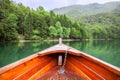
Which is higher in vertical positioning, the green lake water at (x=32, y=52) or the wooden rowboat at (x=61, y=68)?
the wooden rowboat at (x=61, y=68)

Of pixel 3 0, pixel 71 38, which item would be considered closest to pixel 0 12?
pixel 3 0

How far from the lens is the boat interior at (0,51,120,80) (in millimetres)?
2972

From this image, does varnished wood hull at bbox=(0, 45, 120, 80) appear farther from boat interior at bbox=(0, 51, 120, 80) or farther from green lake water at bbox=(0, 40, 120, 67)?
green lake water at bbox=(0, 40, 120, 67)

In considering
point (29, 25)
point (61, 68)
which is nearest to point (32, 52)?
point (61, 68)

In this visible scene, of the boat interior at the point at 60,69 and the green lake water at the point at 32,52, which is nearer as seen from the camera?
the boat interior at the point at 60,69

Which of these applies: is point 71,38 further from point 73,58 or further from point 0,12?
point 73,58

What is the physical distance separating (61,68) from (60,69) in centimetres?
6

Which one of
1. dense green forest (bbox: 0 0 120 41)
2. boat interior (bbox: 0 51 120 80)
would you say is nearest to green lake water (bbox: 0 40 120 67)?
boat interior (bbox: 0 51 120 80)

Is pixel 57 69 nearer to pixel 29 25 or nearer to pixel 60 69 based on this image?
pixel 60 69

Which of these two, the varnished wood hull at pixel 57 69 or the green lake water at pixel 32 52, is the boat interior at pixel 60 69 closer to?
the varnished wood hull at pixel 57 69

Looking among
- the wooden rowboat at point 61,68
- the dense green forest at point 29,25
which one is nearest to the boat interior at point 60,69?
the wooden rowboat at point 61,68

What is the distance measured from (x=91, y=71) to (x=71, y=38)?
53.3m

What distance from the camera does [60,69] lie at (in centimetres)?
371

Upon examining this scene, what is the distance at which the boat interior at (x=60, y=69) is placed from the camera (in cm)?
297
